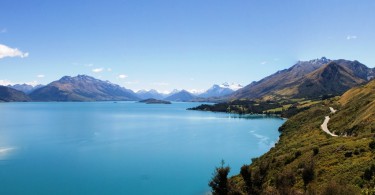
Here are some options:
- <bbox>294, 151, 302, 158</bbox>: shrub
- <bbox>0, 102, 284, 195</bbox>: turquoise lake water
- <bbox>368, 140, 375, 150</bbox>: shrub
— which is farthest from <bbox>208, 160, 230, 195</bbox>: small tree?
<bbox>294, 151, 302, 158</bbox>: shrub

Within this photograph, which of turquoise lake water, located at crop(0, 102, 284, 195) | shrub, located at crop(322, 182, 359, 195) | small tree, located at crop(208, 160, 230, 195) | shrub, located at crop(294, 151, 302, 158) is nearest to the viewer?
shrub, located at crop(322, 182, 359, 195)

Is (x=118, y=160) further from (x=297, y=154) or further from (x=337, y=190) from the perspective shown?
(x=337, y=190)

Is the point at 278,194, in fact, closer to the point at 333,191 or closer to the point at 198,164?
the point at 333,191

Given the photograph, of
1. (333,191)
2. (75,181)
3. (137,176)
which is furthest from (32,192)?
(333,191)

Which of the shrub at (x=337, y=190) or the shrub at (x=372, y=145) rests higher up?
the shrub at (x=372, y=145)

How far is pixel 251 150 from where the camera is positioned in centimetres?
13425

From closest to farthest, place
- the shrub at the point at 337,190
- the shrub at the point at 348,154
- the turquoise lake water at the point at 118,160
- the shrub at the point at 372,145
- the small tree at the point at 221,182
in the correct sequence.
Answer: the shrub at the point at 337,190, the small tree at the point at 221,182, the shrub at the point at 372,145, the shrub at the point at 348,154, the turquoise lake water at the point at 118,160

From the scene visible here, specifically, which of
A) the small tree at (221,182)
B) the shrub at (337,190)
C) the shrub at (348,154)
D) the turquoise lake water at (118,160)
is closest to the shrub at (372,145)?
the shrub at (348,154)

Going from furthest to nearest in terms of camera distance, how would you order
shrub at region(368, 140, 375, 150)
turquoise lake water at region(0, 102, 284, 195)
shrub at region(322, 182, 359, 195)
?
turquoise lake water at region(0, 102, 284, 195) < shrub at region(368, 140, 375, 150) < shrub at region(322, 182, 359, 195)

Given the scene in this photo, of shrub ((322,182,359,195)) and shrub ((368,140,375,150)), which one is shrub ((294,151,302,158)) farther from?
shrub ((322,182,359,195))

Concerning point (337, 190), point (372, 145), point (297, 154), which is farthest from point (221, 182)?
point (297, 154)

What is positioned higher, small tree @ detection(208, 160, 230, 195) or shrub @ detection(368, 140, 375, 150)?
shrub @ detection(368, 140, 375, 150)

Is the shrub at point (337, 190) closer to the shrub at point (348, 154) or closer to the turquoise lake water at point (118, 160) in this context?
the shrub at point (348, 154)

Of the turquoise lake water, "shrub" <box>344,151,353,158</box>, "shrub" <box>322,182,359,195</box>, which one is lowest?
the turquoise lake water
